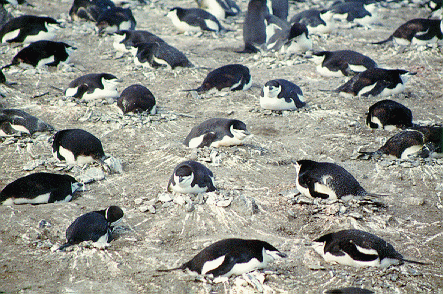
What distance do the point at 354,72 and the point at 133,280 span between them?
19.7 ft

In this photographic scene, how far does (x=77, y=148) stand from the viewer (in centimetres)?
550

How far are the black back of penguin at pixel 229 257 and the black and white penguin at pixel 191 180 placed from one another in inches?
42.2

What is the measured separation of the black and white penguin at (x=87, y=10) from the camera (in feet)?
37.4

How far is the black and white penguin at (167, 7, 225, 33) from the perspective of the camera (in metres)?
11.1

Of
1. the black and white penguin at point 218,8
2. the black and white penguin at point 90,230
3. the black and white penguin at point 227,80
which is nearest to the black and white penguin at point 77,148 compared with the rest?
the black and white penguin at point 90,230

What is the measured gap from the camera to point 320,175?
15.3ft

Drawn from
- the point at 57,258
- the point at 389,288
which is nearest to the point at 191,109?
the point at 57,258

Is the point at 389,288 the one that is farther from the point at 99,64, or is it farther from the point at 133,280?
the point at 99,64

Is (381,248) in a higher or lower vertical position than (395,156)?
higher

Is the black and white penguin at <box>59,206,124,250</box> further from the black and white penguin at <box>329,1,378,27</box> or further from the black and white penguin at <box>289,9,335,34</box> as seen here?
the black and white penguin at <box>329,1,378,27</box>

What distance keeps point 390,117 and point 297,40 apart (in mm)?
3571

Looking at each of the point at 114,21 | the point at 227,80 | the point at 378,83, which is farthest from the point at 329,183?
the point at 114,21

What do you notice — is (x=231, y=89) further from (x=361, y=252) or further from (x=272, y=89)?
(x=361, y=252)

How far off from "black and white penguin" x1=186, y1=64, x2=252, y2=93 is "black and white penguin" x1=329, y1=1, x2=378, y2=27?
→ 4916 mm
